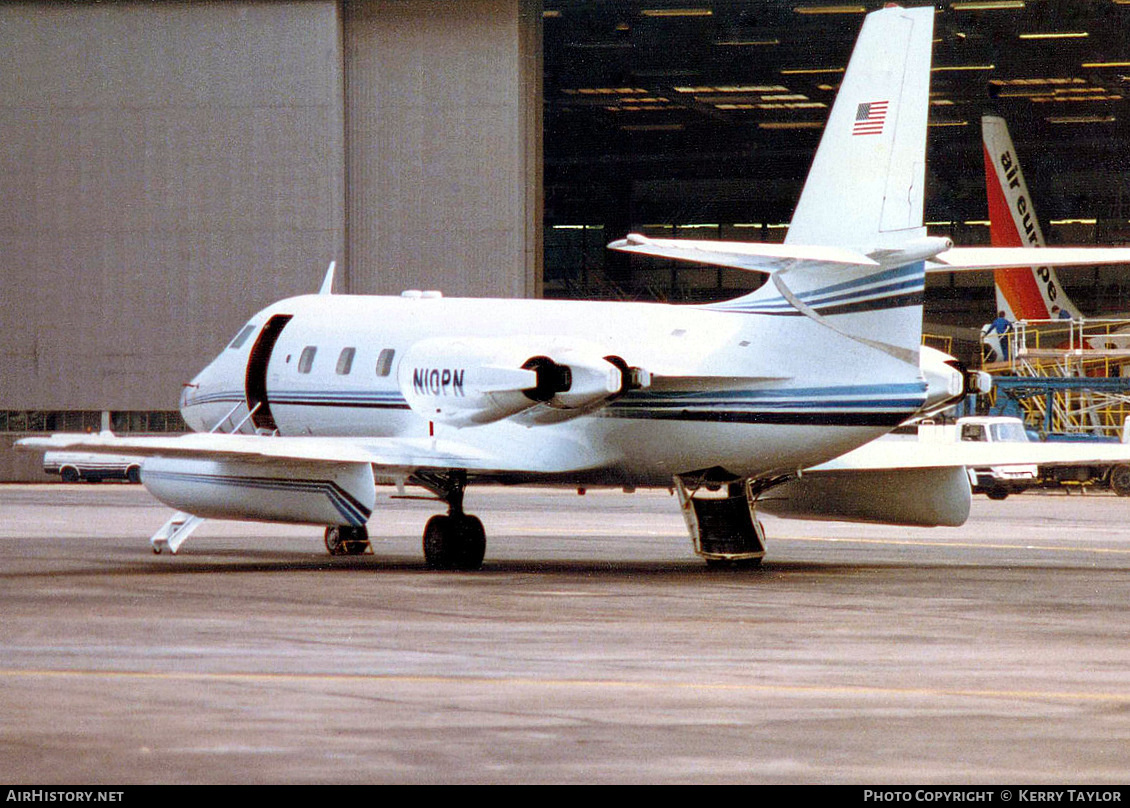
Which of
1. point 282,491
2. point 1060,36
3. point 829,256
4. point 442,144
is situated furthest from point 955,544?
point 1060,36

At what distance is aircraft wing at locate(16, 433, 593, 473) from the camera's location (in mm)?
19703

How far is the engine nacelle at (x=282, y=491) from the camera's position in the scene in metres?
20.5

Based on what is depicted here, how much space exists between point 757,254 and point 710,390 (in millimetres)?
2416

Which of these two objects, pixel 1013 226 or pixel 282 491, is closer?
pixel 282 491

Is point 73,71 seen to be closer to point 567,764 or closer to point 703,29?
point 703,29

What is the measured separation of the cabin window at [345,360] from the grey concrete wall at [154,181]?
27139 millimetres

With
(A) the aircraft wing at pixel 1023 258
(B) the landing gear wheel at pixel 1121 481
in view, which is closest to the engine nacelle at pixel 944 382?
(A) the aircraft wing at pixel 1023 258

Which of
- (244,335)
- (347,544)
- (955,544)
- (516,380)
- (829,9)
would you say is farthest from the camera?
(829,9)

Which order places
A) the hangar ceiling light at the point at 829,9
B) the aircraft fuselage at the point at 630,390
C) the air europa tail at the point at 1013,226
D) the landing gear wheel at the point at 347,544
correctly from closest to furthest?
the aircraft fuselage at the point at 630,390 < the landing gear wheel at the point at 347,544 < the hangar ceiling light at the point at 829,9 < the air europa tail at the point at 1013,226

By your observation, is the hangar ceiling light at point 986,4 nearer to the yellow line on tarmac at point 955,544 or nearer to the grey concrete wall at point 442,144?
the grey concrete wall at point 442,144

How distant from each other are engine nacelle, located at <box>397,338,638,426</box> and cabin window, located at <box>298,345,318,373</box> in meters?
4.00

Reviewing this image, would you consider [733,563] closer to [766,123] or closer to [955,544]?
[955,544]

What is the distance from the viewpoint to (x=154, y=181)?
51594mm

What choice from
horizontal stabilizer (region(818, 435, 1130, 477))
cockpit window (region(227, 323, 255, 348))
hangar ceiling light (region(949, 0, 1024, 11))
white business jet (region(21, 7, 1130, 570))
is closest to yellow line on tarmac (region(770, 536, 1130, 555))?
horizontal stabilizer (region(818, 435, 1130, 477))
